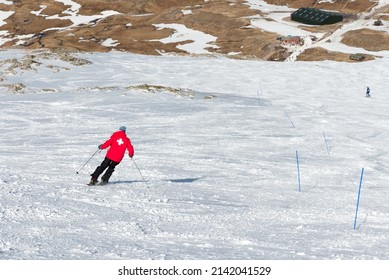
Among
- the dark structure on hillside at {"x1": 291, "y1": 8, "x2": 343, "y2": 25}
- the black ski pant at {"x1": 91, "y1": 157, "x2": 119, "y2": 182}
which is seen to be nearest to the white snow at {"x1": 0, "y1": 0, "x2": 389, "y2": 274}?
the black ski pant at {"x1": 91, "y1": 157, "x2": 119, "y2": 182}

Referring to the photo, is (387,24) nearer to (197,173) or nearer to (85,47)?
(85,47)

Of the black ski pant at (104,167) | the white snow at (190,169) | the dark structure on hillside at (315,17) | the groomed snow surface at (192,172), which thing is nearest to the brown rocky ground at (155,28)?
the dark structure on hillside at (315,17)

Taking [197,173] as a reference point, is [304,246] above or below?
above

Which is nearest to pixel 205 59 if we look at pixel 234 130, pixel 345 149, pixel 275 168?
pixel 234 130

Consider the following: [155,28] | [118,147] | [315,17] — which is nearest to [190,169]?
[118,147]

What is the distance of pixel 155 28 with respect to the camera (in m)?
103

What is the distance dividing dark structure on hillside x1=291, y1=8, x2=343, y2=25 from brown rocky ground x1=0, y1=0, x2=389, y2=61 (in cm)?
320

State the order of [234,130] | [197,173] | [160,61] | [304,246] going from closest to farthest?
1. [304,246]
2. [197,173]
3. [234,130]
4. [160,61]

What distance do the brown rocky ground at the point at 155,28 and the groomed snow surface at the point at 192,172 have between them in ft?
105

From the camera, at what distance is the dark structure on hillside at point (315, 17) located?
333 feet

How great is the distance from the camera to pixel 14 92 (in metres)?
35.5

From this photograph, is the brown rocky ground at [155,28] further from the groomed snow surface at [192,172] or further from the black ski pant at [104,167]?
the black ski pant at [104,167]

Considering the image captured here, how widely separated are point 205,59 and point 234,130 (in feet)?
114

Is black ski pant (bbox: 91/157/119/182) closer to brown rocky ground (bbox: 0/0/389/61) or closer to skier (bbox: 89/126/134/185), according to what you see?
skier (bbox: 89/126/134/185)
